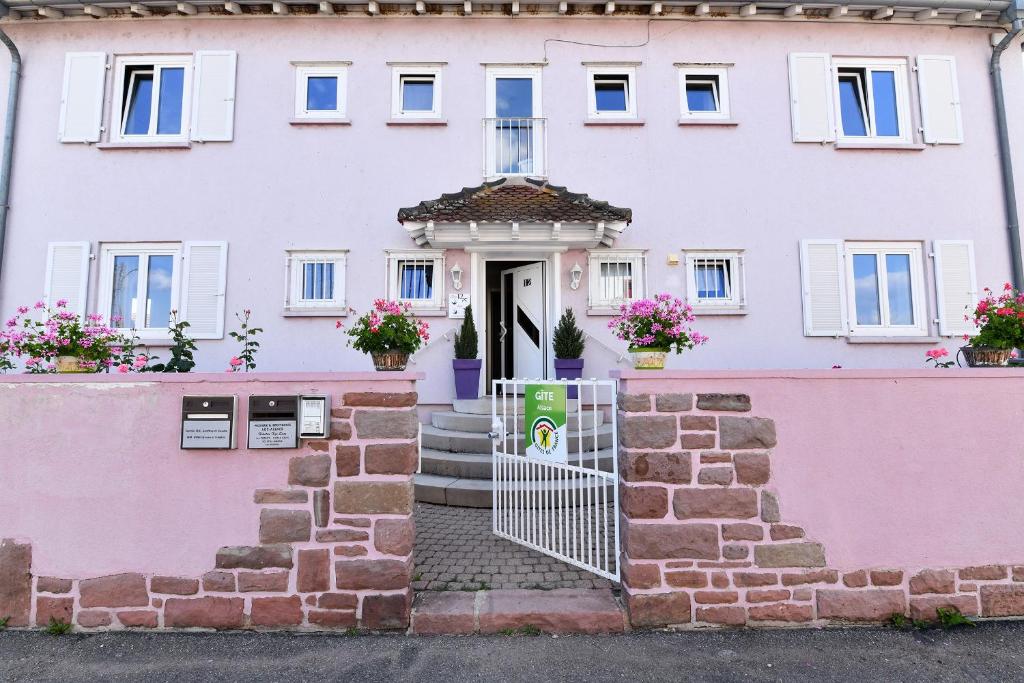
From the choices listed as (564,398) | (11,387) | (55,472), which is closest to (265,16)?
(11,387)

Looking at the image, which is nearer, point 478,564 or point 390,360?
point 390,360

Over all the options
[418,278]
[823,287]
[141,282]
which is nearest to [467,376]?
[418,278]

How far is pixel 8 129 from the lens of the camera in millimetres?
7527

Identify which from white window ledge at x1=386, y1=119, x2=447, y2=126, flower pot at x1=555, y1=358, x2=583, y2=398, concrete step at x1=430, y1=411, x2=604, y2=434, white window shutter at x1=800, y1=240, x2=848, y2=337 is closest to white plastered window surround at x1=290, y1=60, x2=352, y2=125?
white window ledge at x1=386, y1=119, x2=447, y2=126

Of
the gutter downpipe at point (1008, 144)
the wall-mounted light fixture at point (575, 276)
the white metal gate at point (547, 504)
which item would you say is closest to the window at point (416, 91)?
the wall-mounted light fixture at point (575, 276)

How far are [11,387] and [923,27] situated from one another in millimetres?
12656

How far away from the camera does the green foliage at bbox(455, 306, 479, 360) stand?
281 inches

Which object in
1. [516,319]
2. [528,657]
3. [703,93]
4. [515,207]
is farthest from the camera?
[516,319]

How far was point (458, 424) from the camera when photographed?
20.7 feet

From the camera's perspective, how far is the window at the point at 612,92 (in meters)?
7.78

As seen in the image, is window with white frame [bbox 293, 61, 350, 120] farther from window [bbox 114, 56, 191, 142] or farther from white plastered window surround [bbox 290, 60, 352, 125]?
window [bbox 114, 56, 191, 142]

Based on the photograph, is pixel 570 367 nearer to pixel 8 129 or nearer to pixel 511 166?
pixel 511 166

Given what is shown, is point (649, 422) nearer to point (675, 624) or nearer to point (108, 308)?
point (675, 624)

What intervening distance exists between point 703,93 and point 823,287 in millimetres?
A: 3813
